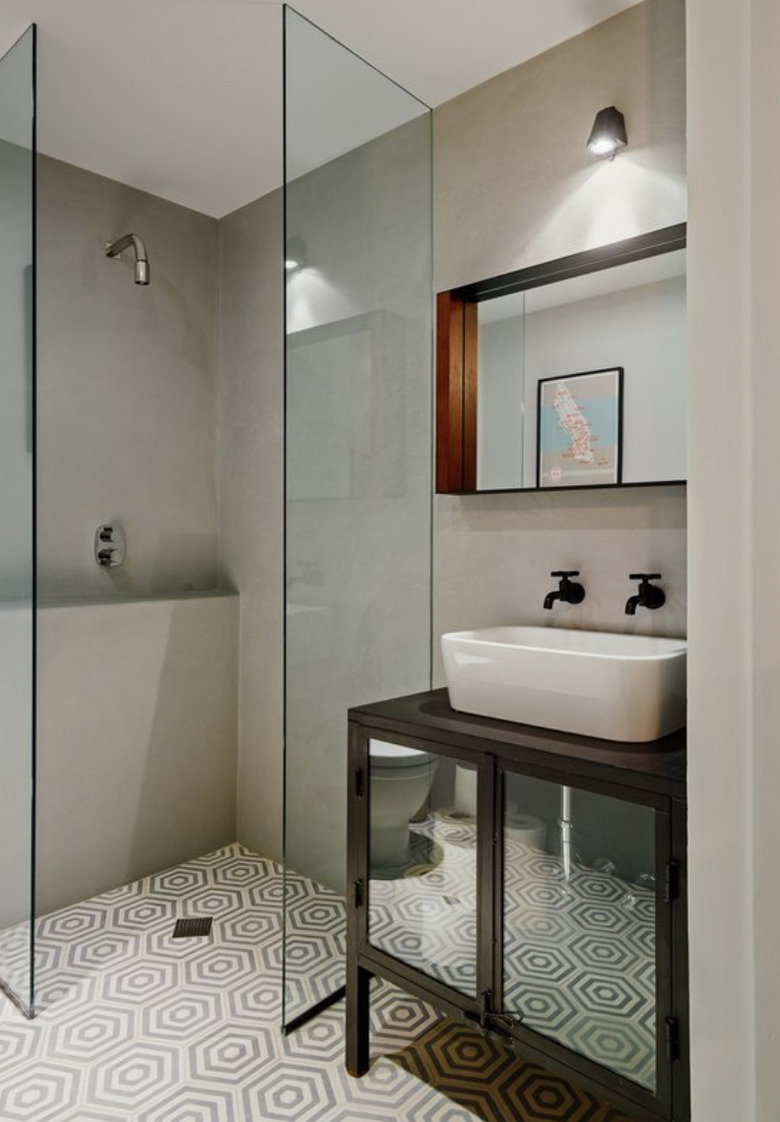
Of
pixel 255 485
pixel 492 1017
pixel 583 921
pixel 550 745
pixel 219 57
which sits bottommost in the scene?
pixel 492 1017

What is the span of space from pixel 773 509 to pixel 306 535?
4.44 feet

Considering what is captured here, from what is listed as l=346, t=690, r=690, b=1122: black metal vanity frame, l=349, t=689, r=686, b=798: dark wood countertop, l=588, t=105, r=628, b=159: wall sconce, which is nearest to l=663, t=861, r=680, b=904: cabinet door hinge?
l=346, t=690, r=690, b=1122: black metal vanity frame

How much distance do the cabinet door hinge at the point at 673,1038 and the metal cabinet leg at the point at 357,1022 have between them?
73 centimetres

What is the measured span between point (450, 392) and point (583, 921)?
1328mm

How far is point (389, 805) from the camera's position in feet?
5.60

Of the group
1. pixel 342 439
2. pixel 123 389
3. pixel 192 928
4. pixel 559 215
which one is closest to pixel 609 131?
pixel 559 215

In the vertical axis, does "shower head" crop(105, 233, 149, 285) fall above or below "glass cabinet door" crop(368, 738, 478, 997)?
above

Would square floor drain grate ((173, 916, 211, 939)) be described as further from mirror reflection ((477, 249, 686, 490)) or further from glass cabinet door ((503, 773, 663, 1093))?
mirror reflection ((477, 249, 686, 490))

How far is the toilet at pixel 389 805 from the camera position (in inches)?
66.3

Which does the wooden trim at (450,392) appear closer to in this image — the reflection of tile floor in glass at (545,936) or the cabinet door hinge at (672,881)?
the reflection of tile floor in glass at (545,936)

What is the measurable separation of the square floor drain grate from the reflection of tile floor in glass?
35.4 inches

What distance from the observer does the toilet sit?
66.3 inches

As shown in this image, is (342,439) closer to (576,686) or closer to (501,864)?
(576,686)

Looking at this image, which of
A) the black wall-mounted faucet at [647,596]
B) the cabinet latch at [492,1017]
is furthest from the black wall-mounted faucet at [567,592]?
the cabinet latch at [492,1017]
